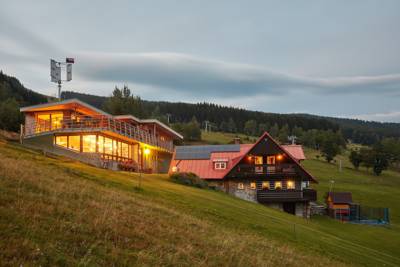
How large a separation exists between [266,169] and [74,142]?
88.0 feet

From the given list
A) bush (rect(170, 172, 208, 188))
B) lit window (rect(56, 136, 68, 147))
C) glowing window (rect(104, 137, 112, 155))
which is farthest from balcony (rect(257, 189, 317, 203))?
lit window (rect(56, 136, 68, 147))

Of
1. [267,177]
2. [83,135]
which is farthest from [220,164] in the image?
[83,135]

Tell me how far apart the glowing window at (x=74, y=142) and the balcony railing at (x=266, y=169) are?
22.8 metres

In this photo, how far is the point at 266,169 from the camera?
52.7 m

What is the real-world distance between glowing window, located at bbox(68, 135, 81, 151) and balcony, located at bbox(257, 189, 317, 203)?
83.2 feet

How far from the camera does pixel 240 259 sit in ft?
37.6

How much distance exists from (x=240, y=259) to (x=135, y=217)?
162 inches

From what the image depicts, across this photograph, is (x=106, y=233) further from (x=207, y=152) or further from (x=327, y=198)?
(x=327, y=198)

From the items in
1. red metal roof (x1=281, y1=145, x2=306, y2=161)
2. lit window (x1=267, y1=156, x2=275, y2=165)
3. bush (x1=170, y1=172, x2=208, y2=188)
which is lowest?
bush (x1=170, y1=172, x2=208, y2=188)

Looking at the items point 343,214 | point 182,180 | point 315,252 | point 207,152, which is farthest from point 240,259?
point 343,214

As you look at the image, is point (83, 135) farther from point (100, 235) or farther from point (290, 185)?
point (100, 235)

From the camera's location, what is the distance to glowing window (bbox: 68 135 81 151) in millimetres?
42812

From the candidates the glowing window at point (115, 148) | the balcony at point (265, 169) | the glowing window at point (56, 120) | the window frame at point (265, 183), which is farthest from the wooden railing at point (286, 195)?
the glowing window at point (56, 120)

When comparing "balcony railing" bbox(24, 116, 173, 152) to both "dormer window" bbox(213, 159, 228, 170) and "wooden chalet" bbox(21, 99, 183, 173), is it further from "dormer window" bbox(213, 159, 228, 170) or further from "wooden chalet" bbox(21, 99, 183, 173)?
"dormer window" bbox(213, 159, 228, 170)
